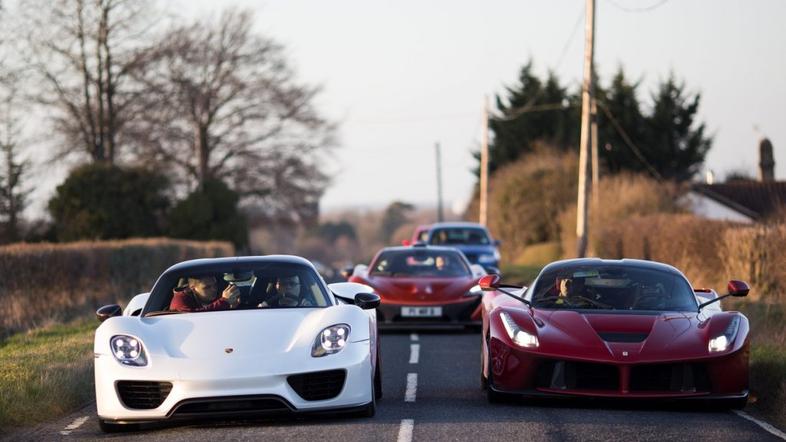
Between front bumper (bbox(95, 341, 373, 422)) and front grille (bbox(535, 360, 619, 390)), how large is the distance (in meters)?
1.93

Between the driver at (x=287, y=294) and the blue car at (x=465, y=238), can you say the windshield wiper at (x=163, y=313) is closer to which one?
the driver at (x=287, y=294)

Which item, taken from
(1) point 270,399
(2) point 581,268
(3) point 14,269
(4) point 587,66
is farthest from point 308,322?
(4) point 587,66

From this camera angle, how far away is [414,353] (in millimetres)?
16750

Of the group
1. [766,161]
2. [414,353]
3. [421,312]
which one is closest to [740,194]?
[766,161]

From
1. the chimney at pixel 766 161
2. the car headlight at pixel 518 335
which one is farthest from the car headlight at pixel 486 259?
the chimney at pixel 766 161

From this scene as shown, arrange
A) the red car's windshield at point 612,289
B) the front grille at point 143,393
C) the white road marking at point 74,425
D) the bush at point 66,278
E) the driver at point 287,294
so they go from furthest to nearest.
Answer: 1. the bush at point 66,278
2. the red car's windshield at point 612,289
3. the driver at point 287,294
4. the white road marking at point 74,425
5. the front grille at point 143,393

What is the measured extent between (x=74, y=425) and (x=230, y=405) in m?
1.76

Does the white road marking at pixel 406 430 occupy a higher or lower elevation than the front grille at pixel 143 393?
lower

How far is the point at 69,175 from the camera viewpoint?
42.7 m

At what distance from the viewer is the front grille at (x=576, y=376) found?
34.8ft

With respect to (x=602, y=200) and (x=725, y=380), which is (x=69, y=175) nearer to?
(x=602, y=200)

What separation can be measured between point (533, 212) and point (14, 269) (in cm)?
3743

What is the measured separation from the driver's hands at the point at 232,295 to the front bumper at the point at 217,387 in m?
1.47

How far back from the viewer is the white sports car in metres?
9.38
